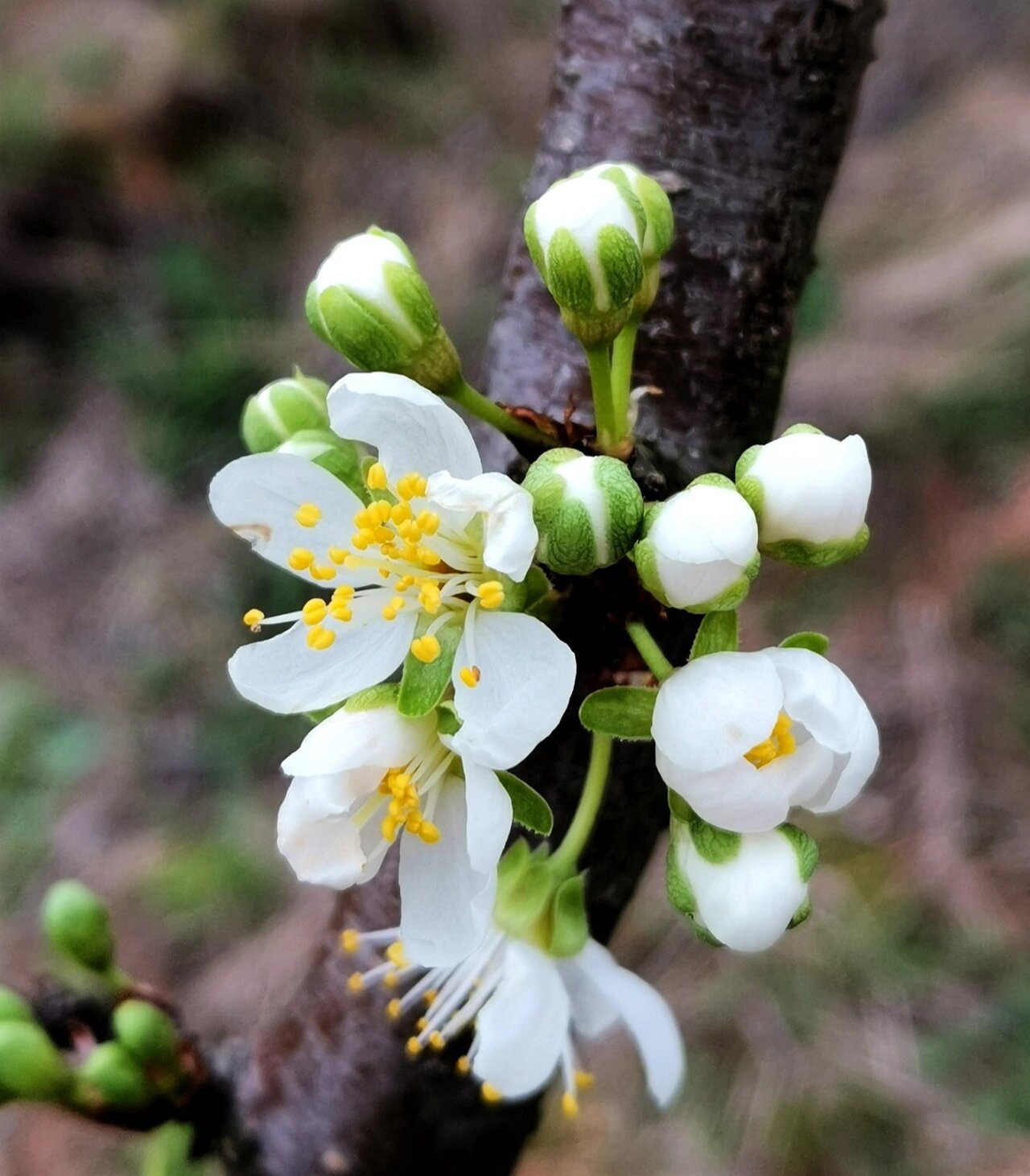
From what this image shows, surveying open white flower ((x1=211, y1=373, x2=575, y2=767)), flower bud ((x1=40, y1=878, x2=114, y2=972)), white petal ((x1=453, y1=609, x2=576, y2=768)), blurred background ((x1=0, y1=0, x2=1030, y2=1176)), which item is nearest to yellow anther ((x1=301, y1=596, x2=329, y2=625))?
open white flower ((x1=211, y1=373, x2=575, y2=767))

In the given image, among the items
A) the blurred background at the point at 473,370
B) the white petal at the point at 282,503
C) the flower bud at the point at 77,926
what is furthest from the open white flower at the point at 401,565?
the blurred background at the point at 473,370

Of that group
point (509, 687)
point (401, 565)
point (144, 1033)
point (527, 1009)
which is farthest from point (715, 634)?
point (144, 1033)

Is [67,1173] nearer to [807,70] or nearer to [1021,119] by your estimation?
[807,70]

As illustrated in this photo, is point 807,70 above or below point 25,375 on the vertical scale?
above

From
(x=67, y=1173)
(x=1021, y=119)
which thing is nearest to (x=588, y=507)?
(x=67, y=1173)

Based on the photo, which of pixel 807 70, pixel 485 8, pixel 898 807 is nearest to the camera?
pixel 807 70

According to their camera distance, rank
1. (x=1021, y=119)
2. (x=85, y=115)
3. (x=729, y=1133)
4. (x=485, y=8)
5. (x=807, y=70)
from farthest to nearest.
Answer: (x=485, y=8), (x=85, y=115), (x=1021, y=119), (x=729, y=1133), (x=807, y=70)

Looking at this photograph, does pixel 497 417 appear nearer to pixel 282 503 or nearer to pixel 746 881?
pixel 282 503
